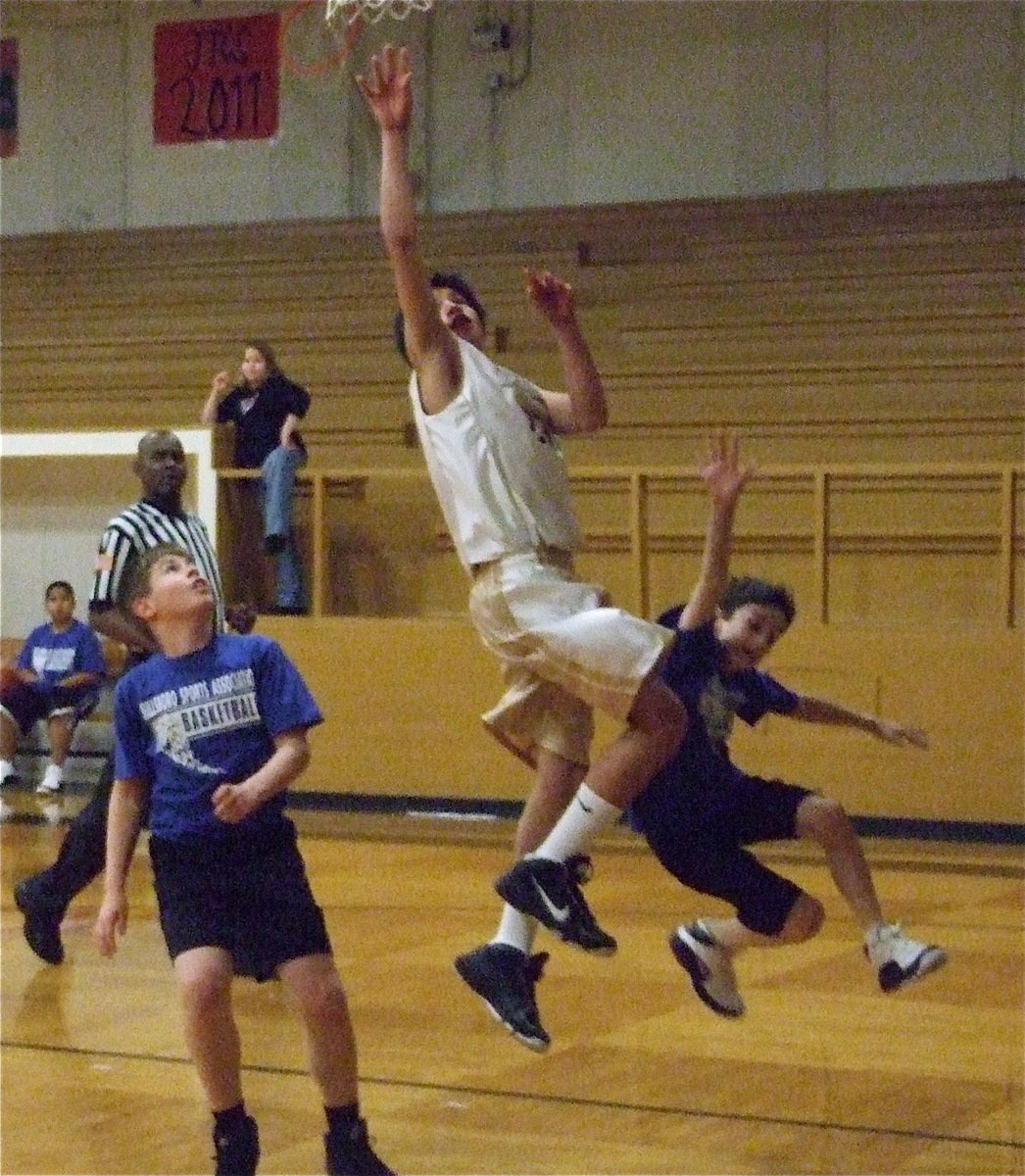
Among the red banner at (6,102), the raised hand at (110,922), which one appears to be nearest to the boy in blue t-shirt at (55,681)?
the red banner at (6,102)

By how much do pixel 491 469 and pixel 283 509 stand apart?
8029mm

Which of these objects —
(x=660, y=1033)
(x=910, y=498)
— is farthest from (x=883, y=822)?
(x=660, y=1033)

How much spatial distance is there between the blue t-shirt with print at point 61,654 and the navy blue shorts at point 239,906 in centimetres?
975

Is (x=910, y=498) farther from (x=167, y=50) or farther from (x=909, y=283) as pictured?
(x=167, y=50)

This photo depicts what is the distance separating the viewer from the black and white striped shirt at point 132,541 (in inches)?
296

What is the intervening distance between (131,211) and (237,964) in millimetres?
12865

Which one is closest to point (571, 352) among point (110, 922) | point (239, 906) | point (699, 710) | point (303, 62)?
point (699, 710)

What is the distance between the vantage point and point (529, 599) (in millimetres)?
5359

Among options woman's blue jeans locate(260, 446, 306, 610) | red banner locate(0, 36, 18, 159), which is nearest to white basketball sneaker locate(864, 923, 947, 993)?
woman's blue jeans locate(260, 446, 306, 610)

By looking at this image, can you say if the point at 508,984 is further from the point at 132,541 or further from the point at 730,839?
the point at 132,541

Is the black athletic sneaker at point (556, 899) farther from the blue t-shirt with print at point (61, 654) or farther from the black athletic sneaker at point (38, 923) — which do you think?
the blue t-shirt with print at point (61, 654)

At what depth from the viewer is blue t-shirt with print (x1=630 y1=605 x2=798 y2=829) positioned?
580 cm

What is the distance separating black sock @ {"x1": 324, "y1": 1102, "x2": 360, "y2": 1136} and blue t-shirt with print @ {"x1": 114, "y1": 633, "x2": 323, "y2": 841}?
644 millimetres

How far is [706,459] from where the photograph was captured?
5.61 m
